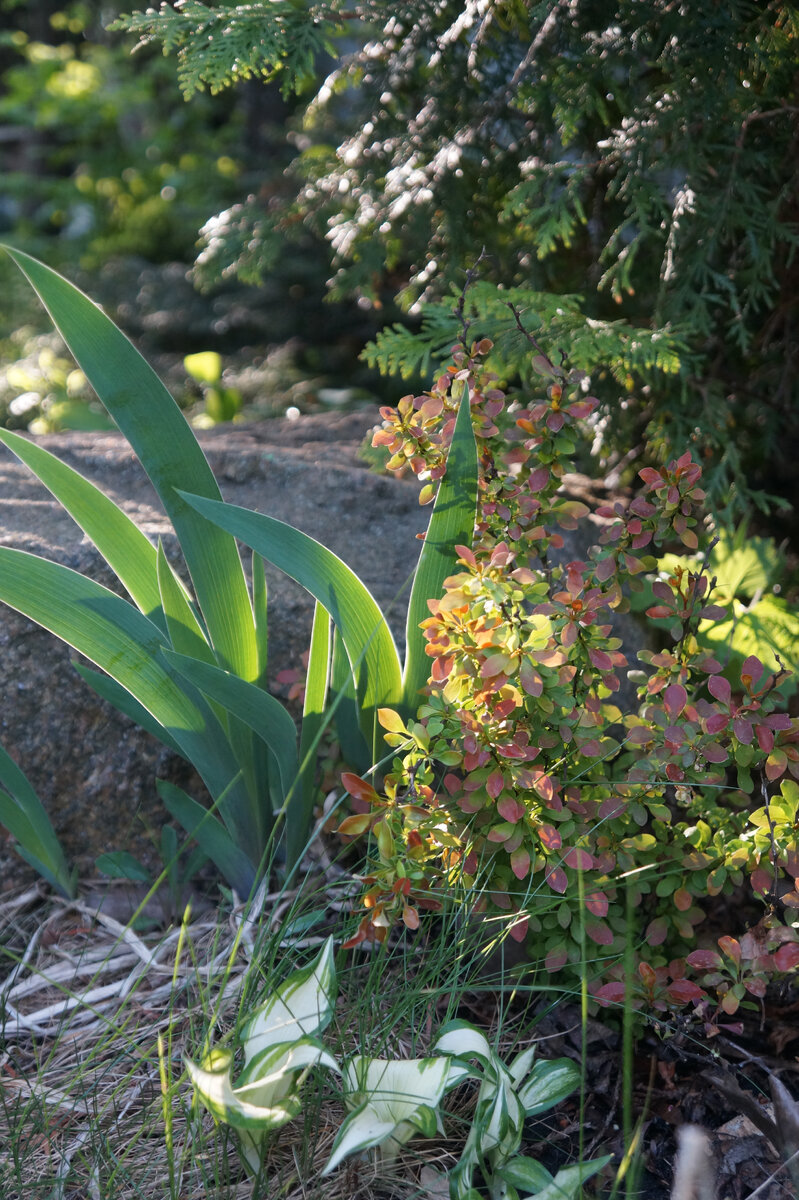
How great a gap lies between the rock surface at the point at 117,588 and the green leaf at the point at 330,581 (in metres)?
0.26

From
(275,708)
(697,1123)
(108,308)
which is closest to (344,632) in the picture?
(275,708)

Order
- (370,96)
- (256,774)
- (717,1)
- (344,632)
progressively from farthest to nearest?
(370,96) < (717,1) < (256,774) < (344,632)

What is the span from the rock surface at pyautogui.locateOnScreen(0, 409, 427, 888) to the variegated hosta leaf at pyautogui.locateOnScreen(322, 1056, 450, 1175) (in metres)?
0.82

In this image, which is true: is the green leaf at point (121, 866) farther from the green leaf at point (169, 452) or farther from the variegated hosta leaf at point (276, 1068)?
the variegated hosta leaf at point (276, 1068)

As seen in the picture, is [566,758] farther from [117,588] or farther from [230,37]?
[230,37]

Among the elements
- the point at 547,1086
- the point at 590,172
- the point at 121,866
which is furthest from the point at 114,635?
the point at 590,172

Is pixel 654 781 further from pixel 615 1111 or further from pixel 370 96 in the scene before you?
pixel 370 96

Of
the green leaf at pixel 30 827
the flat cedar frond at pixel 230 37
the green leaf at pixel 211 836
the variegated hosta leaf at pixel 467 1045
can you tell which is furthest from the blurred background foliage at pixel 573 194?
the variegated hosta leaf at pixel 467 1045

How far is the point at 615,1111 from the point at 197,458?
1.21 meters

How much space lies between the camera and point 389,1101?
108 centimetres

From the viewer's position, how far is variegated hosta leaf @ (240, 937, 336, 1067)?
1093 millimetres

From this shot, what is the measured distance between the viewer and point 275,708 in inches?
55.4

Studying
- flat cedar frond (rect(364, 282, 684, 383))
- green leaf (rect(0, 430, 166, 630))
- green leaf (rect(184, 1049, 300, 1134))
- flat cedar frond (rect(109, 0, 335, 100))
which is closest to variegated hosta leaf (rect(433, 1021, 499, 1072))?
green leaf (rect(184, 1049, 300, 1134))

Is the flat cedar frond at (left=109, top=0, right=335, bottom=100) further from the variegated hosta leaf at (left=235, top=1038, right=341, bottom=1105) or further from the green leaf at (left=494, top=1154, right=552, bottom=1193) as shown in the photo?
the green leaf at (left=494, top=1154, right=552, bottom=1193)
